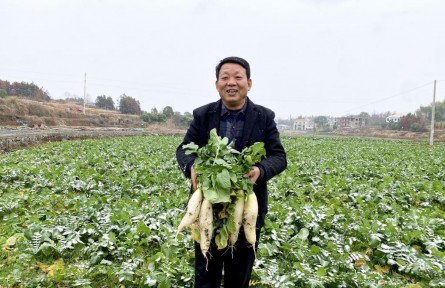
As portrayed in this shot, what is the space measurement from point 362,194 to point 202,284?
623 cm

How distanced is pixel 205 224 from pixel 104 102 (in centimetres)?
9858

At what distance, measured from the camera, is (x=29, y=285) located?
3600 mm

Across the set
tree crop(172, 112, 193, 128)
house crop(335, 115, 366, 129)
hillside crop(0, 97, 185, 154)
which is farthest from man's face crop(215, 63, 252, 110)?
house crop(335, 115, 366, 129)

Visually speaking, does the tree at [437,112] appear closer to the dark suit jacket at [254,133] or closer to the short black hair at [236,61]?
the dark suit jacket at [254,133]

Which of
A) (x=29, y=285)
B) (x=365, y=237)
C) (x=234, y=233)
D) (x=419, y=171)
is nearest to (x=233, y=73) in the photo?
(x=234, y=233)

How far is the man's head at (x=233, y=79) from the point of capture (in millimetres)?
2582

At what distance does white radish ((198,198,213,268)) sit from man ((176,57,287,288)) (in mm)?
207

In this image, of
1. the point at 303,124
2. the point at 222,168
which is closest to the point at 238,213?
the point at 222,168

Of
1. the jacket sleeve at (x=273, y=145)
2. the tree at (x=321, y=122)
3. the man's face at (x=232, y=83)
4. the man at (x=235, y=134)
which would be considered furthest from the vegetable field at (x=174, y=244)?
the tree at (x=321, y=122)

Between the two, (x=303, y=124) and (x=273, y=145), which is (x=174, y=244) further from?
(x=303, y=124)

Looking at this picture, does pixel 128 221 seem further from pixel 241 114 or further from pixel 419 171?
pixel 419 171

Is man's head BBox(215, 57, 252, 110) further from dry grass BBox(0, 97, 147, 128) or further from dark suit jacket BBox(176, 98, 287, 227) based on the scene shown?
dry grass BBox(0, 97, 147, 128)

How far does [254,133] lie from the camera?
8.95ft

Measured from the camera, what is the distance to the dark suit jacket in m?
2.70
